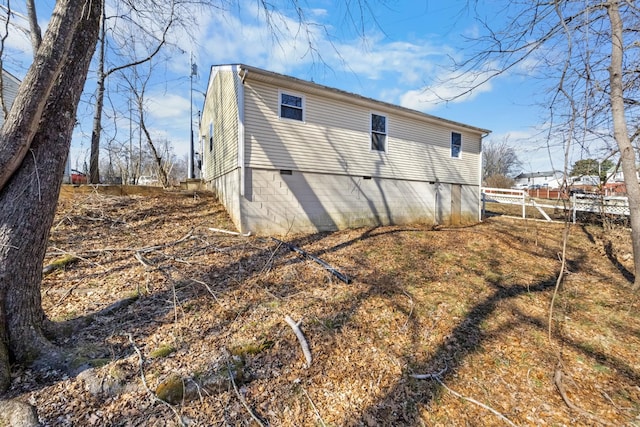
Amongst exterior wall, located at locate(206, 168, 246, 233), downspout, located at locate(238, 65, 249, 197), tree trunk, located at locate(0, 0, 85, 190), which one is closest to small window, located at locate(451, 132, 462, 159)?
downspout, located at locate(238, 65, 249, 197)

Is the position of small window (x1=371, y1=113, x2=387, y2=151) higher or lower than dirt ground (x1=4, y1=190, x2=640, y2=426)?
higher

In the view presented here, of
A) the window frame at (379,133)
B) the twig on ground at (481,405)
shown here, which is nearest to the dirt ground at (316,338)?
the twig on ground at (481,405)

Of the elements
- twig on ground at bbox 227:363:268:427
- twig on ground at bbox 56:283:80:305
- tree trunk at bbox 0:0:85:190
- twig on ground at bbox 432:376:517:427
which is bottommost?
twig on ground at bbox 432:376:517:427

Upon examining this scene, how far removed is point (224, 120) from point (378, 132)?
199 inches

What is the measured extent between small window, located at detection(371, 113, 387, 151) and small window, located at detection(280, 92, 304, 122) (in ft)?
8.86

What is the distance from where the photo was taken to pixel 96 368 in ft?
9.62

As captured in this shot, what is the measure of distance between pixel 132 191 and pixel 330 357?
8.93 m

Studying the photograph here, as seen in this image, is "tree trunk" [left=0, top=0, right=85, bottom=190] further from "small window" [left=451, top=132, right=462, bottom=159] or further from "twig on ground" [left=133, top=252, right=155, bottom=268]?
"small window" [left=451, top=132, right=462, bottom=159]

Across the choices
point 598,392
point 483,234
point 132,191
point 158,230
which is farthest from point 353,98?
point 598,392

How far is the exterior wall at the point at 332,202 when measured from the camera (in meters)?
7.71

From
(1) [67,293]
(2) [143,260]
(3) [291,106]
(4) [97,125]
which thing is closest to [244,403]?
(1) [67,293]

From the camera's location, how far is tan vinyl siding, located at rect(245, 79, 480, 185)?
7723 mm

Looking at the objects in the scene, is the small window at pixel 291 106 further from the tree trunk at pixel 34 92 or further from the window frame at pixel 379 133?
the tree trunk at pixel 34 92

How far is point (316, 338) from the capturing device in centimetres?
370
